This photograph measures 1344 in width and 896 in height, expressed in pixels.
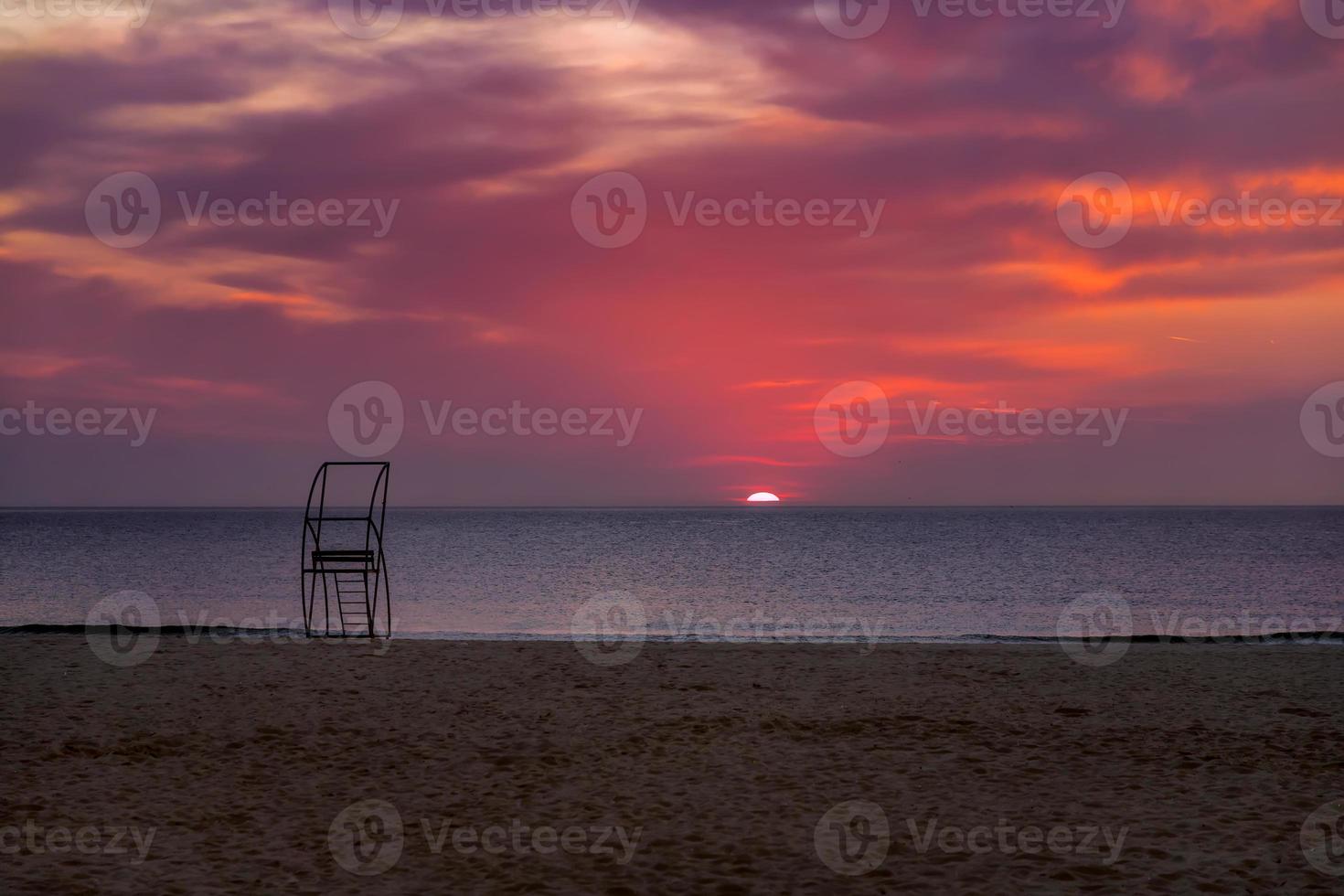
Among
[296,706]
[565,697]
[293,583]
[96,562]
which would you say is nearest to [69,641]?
[296,706]

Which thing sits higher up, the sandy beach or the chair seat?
the chair seat

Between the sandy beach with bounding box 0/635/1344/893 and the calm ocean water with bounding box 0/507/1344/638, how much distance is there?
314 inches

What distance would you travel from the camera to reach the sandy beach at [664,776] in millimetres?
6891

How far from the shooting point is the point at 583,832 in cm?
770

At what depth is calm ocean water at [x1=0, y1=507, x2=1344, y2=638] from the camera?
32281 millimetres

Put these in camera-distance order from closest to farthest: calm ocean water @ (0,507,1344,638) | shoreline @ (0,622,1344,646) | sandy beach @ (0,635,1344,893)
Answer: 1. sandy beach @ (0,635,1344,893)
2. shoreline @ (0,622,1344,646)
3. calm ocean water @ (0,507,1344,638)

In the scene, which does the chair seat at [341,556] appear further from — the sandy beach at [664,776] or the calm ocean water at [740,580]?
the calm ocean water at [740,580]

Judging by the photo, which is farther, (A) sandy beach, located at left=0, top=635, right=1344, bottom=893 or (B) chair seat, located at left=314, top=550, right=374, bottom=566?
(B) chair seat, located at left=314, top=550, right=374, bottom=566

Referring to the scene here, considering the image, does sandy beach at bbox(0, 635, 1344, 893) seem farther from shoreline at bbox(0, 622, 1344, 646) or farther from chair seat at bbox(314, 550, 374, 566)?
shoreline at bbox(0, 622, 1344, 646)

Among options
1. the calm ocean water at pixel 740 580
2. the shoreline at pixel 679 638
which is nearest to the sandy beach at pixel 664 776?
the shoreline at pixel 679 638

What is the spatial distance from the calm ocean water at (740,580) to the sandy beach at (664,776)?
26.1 feet

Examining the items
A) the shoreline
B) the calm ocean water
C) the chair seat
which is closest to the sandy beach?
the chair seat

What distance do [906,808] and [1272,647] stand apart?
12565mm

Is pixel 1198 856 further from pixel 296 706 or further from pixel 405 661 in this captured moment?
pixel 405 661
